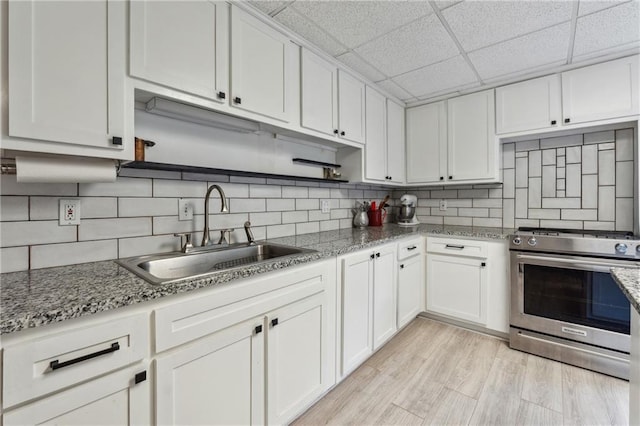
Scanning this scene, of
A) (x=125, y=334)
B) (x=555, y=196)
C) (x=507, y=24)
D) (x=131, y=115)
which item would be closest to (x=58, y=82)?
(x=131, y=115)

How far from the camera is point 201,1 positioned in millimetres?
1369

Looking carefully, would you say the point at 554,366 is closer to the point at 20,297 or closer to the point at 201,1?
the point at 20,297

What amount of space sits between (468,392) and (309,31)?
8.21ft

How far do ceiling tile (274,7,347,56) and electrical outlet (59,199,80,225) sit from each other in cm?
148

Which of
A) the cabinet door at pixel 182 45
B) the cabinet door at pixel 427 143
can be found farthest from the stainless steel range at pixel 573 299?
the cabinet door at pixel 182 45

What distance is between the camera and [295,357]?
4.66 ft

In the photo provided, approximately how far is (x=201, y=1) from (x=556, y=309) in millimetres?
3004

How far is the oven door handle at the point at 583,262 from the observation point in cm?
184

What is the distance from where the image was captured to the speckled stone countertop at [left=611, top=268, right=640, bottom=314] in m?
0.78

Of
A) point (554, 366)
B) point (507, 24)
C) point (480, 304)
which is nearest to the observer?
point (507, 24)

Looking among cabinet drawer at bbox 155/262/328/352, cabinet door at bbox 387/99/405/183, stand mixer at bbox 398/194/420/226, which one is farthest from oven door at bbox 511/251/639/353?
cabinet drawer at bbox 155/262/328/352

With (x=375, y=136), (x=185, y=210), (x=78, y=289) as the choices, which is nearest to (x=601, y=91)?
(x=375, y=136)

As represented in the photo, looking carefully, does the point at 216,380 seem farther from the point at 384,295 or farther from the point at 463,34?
the point at 463,34

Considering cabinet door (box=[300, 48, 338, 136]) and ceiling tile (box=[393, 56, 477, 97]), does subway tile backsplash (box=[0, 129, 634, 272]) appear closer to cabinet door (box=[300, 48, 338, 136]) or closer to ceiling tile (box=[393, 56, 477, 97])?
cabinet door (box=[300, 48, 338, 136])
